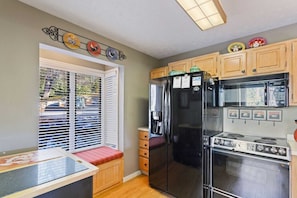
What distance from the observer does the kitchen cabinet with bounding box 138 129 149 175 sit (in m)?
3.07

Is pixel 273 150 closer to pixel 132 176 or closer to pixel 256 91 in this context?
pixel 256 91

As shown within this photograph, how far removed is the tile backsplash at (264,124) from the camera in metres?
2.17

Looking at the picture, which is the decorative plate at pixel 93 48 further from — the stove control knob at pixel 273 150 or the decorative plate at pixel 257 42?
the stove control knob at pixel 273 150

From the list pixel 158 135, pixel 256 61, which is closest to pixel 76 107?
pixel 158 135

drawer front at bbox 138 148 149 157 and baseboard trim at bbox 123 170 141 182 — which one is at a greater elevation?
drawer front at bbox 138 148 149 157

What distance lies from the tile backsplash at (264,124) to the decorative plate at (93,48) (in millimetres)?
2329

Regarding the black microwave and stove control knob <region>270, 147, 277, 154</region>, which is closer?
stove control knob <region>270, 147, 277, 154</region>

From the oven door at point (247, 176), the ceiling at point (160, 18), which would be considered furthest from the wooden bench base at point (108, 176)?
the ceiling at point (160, 18)

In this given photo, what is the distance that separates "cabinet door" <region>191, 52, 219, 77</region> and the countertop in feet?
7.20

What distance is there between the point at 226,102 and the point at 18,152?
2774 mm

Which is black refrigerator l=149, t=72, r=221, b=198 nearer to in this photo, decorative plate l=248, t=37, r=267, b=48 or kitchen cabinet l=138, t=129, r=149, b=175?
kitchen cabinet l=138, t=129, r=149, b=175

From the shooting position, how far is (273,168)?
5.76ft

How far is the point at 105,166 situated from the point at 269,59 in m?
2.82

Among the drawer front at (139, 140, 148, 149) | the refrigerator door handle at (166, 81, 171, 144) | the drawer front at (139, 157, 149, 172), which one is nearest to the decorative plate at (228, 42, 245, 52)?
the refrigerator door handle at (166, 81, 171, 144)
